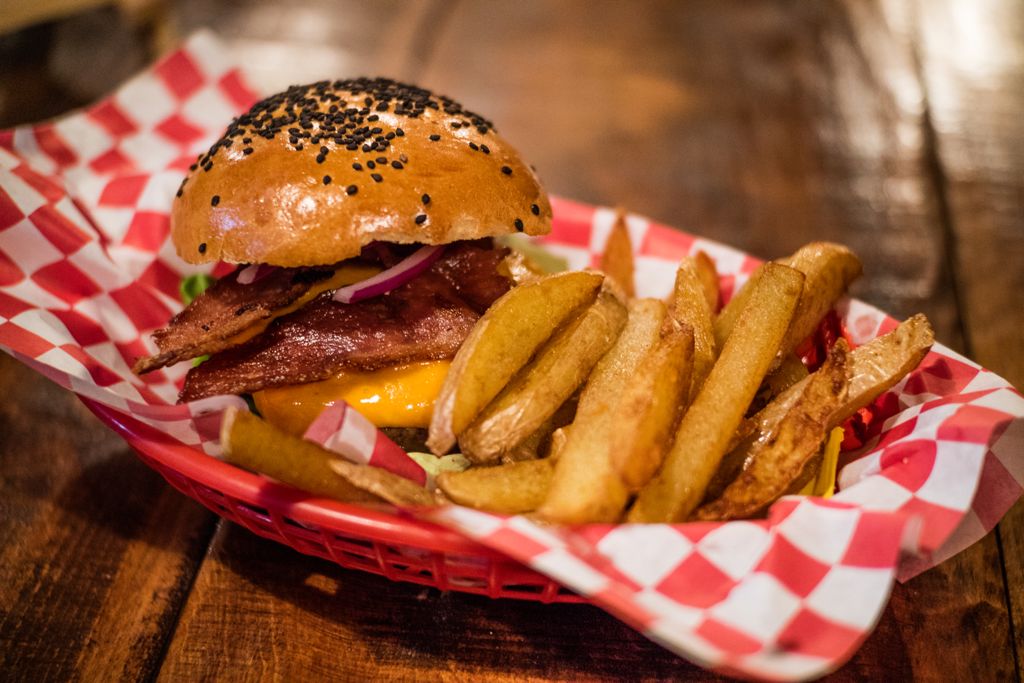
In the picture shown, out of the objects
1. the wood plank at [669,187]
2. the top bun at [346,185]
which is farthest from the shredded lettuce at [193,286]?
the wood plank at [669,187]

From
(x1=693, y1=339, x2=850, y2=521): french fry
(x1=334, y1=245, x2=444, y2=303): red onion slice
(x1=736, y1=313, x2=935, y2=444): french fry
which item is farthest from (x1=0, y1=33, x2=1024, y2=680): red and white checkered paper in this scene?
(x1=334, y1=245, x2=444, y2=303): red onion slice

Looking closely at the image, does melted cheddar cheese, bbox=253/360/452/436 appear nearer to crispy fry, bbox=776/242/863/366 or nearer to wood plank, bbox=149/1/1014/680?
wood plank, bbox=149/1/1014/680

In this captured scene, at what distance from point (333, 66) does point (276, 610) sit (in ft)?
11.2

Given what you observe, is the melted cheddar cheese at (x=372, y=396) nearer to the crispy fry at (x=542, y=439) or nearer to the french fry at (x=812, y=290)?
the crispy fry at (x=542, y=439)

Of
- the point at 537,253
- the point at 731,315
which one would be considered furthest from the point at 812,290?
the point at 537,253

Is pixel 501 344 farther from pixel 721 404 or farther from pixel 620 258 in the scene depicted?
pixel 620 258

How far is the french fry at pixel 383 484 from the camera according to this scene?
1.62 metres

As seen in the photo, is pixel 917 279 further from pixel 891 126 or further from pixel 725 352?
pixel 725 352

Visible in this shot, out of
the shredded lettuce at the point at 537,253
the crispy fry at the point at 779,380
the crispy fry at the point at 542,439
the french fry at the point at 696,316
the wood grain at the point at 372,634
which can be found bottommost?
the wood grain at the point at 372,634

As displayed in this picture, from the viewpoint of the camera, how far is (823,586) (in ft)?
5.09

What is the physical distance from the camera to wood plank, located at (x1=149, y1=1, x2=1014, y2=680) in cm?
191

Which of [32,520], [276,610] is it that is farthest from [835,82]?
[32,520]

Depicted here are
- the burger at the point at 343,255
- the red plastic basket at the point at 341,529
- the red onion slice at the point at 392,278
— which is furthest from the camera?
the red onion slice at the point at 392,278

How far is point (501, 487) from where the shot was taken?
5.67 feet
